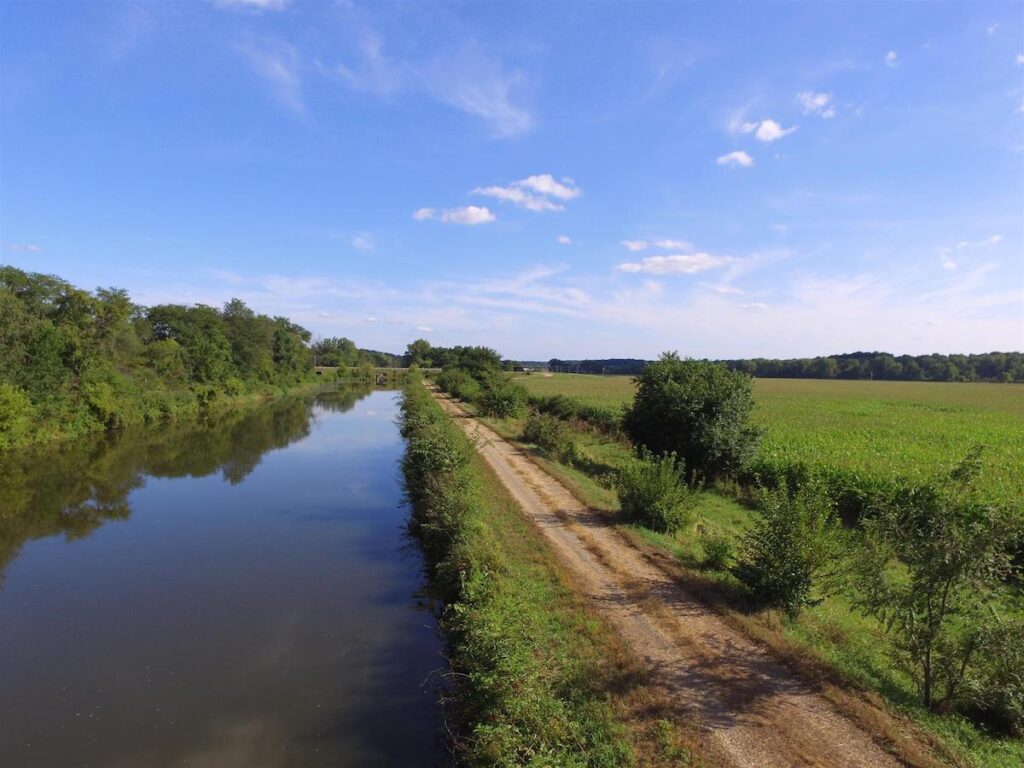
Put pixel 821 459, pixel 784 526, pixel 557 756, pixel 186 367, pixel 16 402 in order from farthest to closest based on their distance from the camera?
pixel 186 367 → pixel 16 402 → pixel 821 459 → pixel 784 526 → pixel 557 756

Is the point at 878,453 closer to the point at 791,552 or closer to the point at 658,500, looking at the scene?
the point at 658,500

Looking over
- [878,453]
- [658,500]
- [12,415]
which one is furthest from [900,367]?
[12,415]

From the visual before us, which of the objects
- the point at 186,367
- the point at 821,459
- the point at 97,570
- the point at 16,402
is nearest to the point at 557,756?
the point at 97,570

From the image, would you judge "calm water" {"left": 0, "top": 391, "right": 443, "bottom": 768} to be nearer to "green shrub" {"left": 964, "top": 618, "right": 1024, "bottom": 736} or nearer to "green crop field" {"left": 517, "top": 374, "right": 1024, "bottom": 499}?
"green shrub" {"left": 964, "top": 618, "right": 1024, "bottom": 736}

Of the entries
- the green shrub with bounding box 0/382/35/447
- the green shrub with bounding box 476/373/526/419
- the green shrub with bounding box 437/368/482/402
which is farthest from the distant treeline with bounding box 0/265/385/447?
the green shrub with bounding box 476/373/526/419

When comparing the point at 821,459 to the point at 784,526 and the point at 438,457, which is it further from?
the point at 438,457
